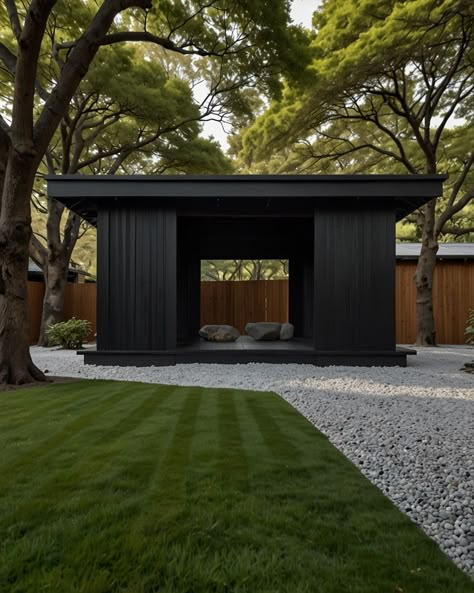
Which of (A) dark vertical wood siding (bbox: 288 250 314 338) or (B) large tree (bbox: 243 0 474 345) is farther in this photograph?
(A) dark vertical wood siding (bbox: 288 250 314 338)

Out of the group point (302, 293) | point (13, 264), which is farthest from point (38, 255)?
point (302, 293)

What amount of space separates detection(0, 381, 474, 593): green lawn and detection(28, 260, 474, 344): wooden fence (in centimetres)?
926

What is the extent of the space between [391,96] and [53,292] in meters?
10.7

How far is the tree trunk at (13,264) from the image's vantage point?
181 inches

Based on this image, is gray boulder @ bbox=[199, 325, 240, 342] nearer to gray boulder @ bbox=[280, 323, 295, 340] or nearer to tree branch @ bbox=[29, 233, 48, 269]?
gray boulder @ bbox=[280, 323, 295, 340]

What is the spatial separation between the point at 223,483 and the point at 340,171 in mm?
13590

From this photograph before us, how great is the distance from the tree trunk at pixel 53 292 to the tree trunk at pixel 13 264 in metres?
6.12

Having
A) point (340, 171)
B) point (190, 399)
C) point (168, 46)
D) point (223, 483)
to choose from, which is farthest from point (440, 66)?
point (223, 483)

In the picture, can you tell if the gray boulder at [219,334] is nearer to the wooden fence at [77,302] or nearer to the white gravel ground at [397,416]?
the white gravel ground at [397,416]

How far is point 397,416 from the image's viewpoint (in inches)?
A: 137

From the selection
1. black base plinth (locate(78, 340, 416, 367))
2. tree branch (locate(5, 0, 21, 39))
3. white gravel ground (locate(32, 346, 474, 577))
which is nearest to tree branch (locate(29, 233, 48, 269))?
white gravel ground (locate(32, 346, 474, 577))

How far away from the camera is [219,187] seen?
6152 millimetres

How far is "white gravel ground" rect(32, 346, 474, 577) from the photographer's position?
190 cm

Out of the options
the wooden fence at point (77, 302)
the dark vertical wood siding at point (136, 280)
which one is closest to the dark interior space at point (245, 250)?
the dark vertical wood siding at point (136, 280)
